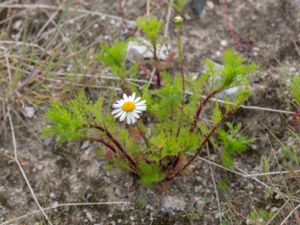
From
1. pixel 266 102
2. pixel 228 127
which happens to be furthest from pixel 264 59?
pixel 228 127

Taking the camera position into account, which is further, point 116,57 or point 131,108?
point 116,57

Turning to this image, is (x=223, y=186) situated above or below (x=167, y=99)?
below

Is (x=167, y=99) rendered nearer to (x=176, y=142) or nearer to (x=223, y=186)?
(x=176, y=142)

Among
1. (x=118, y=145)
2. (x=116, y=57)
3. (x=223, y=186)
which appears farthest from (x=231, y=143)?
(x=116, y=57)

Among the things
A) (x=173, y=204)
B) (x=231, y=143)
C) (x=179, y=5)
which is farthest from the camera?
(x=179, y=5)

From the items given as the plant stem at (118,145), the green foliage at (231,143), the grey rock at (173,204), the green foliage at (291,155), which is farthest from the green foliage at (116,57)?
the green foliage at (291,155)

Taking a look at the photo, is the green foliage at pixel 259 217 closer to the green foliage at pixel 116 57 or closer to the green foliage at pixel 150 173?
the green foliage at pixel 150 173
